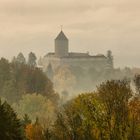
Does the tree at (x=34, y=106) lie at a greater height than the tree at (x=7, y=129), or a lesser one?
greater

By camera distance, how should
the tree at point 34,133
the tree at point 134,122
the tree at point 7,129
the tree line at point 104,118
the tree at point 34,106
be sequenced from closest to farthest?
the tree at point 7,129, the tree at point 134,122, the tree line at point 104,118, the tree at point 34,133, the tree at point 34,106

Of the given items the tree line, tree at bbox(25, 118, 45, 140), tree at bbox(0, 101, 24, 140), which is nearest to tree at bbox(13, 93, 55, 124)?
tree at bbox(25, 118, 45, 140)

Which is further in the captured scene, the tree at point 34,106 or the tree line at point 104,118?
the tree at point 34,106

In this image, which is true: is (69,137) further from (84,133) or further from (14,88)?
(14,88)

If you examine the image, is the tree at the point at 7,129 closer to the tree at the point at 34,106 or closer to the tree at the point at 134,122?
the tree at the point at 134,122

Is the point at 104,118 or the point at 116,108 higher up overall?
the point at 116,108

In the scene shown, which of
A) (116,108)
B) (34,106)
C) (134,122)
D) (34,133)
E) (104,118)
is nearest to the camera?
(134,122)

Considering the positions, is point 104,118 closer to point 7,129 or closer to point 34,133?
point 34,133

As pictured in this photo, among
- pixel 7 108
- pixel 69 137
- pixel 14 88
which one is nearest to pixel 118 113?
pixel 69 137

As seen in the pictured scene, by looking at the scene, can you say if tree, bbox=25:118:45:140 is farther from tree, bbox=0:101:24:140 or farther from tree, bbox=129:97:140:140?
tree, bbox=0:101:24:140

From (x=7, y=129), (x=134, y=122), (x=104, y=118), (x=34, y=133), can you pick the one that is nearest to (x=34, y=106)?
(x=34, y=133)

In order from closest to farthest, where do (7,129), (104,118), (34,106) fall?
(7,129), (104,118), (34,106)

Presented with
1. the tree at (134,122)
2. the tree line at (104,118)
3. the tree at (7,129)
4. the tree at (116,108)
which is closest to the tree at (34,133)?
the tree line at (104,118)

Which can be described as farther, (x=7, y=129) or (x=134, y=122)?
(x=134, y=122)
